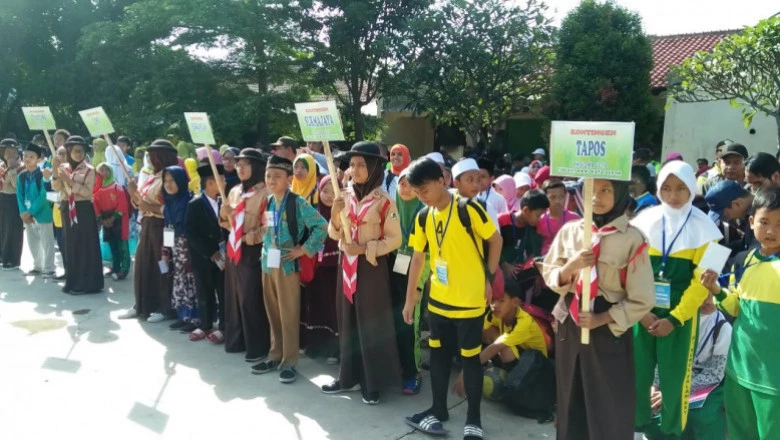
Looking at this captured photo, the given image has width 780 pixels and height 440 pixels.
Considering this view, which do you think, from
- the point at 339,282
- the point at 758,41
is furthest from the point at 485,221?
the point at 758,41

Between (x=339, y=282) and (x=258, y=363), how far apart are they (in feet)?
3.66

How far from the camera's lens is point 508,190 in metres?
5.98

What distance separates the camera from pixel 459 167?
4621 millimetres

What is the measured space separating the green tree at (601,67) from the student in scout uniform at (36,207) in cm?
1041

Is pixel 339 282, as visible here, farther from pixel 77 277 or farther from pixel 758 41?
pixel 758 41

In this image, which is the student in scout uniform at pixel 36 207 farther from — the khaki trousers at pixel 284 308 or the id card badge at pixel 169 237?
the khaki trousers at pixel 284 308

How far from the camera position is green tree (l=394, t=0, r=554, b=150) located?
38.4 feet

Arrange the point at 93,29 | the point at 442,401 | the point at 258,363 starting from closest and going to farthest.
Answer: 1. the point at 442,401
2. the point at 258,363
3. the point at 93,29

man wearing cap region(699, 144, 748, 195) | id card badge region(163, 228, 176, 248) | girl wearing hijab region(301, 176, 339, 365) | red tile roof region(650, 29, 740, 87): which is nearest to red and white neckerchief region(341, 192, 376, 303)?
girl wearing hijab region(301, 176, 339, 365)

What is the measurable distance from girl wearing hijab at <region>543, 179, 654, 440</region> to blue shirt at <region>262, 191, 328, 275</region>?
2178mm

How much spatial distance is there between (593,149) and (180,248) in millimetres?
4399

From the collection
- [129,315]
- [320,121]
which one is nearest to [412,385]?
[320,121]

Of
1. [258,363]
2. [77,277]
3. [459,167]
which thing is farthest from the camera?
[77,277]

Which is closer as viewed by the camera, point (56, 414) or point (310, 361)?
point (56, 414)
